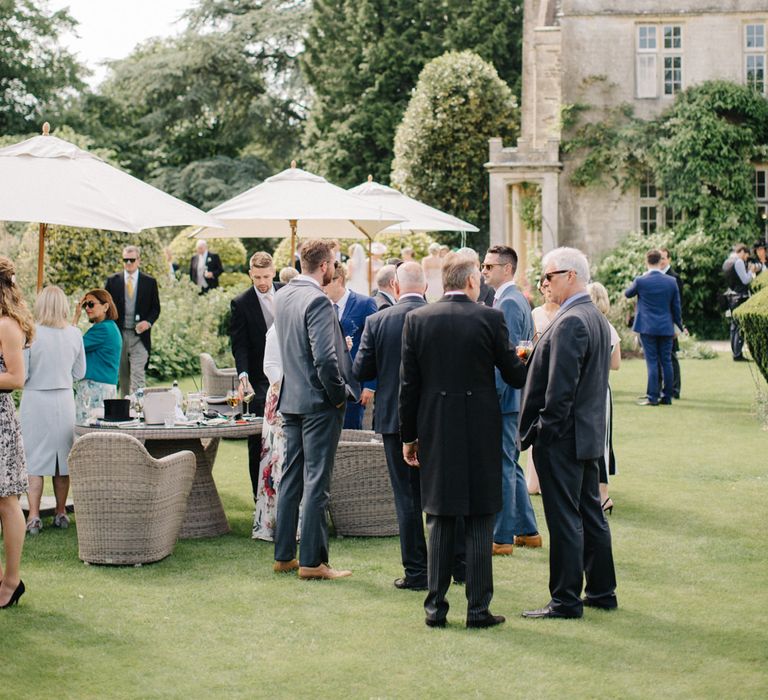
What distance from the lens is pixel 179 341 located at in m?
19.7

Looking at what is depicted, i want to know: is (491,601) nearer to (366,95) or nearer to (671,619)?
(671,619)

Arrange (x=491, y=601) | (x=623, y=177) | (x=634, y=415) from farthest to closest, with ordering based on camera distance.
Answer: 1. (x=623, y=177)
2. (x=634, y=415)
3. (x=491, y=601)

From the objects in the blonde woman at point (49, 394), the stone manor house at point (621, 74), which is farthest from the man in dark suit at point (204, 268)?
the blonde woman at point (49, 394)

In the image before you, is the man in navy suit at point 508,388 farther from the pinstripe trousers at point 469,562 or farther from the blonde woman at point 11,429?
the blonde woman at point 11,429

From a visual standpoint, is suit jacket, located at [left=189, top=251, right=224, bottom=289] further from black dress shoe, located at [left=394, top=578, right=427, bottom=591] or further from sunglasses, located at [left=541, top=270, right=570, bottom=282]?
sunglasses, located at [left=541, top=270, right=570, bottom=282]

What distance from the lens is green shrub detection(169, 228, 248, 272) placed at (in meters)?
30.8

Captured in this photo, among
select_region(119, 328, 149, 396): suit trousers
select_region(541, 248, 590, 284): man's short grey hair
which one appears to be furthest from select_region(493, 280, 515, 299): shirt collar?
select_region(119, 328, 149, 396): suit trousers

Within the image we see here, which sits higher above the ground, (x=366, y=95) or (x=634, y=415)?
(x=366, y=95)

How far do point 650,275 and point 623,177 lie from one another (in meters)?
12.2

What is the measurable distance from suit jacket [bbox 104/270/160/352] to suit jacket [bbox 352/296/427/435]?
7.65 m

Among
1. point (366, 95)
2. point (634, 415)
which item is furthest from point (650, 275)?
point (366, 95)

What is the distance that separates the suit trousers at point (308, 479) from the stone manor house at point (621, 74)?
20204 millimetres

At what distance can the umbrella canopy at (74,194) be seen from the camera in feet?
26.7

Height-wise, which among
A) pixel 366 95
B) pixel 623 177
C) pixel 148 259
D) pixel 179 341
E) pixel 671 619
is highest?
pixel 366 95
